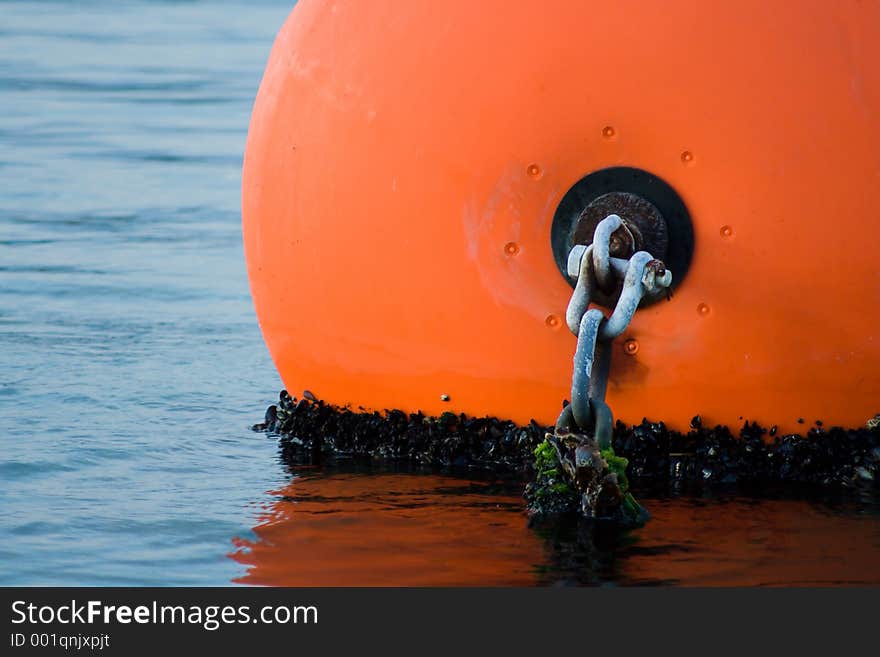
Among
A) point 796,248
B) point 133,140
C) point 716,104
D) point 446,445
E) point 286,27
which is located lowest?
point 446,445

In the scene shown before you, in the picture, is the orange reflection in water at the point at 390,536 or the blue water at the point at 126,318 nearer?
the orange reflection in water at the point at 390,536

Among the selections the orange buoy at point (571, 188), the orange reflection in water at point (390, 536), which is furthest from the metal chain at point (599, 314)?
the orange reflection in water at point (390, 536)

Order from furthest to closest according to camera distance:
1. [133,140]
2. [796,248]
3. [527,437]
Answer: [133,140] < [527,437] < [796,248]

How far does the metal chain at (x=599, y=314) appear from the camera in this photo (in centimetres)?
535

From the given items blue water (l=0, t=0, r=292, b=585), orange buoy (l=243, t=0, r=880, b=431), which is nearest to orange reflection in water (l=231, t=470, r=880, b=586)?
blue water (l=0, t=0, r=292, b=585)

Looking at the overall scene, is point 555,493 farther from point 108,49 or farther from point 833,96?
point 108,49

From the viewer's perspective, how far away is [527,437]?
19.8 ft

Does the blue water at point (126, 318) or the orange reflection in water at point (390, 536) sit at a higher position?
the blue water at point (126, 318)

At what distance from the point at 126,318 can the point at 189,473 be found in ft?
7.69

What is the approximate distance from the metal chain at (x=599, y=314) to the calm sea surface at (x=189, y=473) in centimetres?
36

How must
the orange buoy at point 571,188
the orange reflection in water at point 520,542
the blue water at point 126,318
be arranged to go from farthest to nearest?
the blue water at point 126,318 < the orange buoy at point 571,188 < the orange reflection in water at point 520,542

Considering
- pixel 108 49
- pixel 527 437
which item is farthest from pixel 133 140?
pixel 527 437

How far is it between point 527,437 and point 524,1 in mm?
1340

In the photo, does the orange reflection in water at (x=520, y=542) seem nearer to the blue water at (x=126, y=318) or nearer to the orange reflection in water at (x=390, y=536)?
the orange reflection in water at (x=390, y=536)
